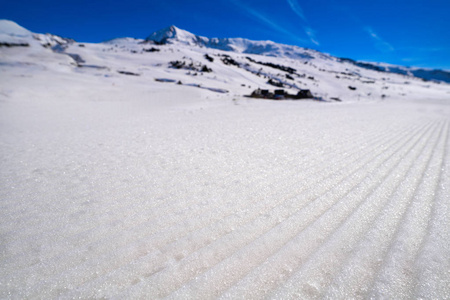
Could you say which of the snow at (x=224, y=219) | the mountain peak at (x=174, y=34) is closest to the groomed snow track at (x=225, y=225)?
the snow at (x=224, y=219)

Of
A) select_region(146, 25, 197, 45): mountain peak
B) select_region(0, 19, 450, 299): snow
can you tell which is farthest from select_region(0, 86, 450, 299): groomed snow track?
select_region(146, 25, 197, 45): mountain peak

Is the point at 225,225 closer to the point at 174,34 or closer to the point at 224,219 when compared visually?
the point at 224,219

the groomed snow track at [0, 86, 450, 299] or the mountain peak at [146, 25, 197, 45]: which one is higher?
the mountain peak at [146, 25, 197, 45]

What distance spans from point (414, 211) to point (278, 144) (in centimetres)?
282

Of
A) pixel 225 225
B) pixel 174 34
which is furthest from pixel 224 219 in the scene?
pixel 174 34

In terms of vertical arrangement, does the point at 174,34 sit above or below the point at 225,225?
above

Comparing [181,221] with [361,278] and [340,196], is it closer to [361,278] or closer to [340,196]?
[361,278]

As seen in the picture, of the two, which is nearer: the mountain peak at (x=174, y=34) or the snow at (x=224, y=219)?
the snow at (x=224, y=219)

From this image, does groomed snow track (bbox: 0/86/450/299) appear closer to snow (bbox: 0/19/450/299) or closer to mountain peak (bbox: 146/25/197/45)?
snow (bbox: 0/19/450/299)

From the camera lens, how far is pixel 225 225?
1948 millimetres

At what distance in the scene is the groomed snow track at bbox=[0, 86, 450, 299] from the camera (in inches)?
53.6

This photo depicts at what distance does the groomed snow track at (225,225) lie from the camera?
1361mm

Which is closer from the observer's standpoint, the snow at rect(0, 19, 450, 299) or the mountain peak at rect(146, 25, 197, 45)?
the snow at rect(0, 19, 450, 299)

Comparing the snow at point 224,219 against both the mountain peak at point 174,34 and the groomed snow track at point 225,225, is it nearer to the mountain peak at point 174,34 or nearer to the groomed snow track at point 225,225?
the groomed snow track at point 225,225
